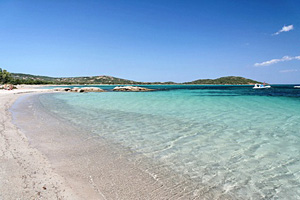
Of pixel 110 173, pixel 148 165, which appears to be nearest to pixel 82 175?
pixel 110 173

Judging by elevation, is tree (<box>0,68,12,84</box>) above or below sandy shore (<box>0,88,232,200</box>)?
above

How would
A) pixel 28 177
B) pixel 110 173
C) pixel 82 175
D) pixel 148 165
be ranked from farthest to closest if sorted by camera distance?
pixel 148 165, pixel 110 173, pixel 82 175, pixel 28 177

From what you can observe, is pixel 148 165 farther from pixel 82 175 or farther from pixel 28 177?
pixel 28 177

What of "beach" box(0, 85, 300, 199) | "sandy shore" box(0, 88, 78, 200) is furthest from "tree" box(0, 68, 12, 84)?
"sandy shore" box(0, 88, 78, 200)

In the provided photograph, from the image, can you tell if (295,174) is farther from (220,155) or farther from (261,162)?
(220,155)

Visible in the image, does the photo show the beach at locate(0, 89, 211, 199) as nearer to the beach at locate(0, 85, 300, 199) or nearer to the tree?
the beach at locate(0, 85, 300, 199)

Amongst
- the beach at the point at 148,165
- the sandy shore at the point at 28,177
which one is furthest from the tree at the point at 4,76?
the sandy shore at the point at 28,177

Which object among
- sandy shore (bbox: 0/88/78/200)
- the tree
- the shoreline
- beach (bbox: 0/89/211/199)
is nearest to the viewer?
sandy shore (bbox: 0/88/78/200)

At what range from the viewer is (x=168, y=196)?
3801 millimetres

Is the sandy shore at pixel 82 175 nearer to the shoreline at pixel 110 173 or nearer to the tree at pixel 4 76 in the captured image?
the shoreline at pixel 110 173

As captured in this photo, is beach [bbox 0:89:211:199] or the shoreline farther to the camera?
the shoreline

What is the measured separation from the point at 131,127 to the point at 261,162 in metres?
6.53

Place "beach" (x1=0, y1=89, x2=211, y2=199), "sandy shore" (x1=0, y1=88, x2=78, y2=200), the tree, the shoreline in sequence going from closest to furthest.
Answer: "sandy shore" (x1=0, y1=88, x2=78, y2=200) → "beach" (x1=0, y1=89, x2=211, y2=199) → the shoreline → the tree

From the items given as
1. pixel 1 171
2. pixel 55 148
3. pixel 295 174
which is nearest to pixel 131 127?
pixel 55 148
